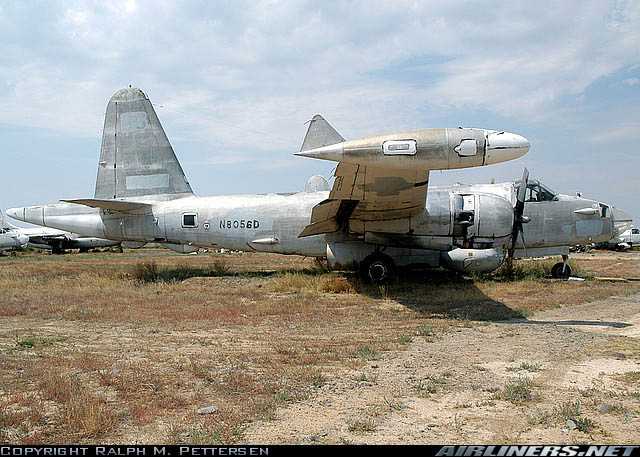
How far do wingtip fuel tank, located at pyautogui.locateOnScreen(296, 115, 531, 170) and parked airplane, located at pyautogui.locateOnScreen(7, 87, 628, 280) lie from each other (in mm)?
18

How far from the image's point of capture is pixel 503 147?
845 cm

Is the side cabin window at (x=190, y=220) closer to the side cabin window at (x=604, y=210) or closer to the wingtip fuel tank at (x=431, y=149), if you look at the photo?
the wingtip fuel tank at (x=431, y=149)

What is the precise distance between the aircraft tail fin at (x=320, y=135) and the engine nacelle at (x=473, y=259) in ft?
16.0

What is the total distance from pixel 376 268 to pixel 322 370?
8.26 metres

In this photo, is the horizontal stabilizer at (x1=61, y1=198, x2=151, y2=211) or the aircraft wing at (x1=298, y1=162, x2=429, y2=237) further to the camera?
the horizontal stabilizer at (x1=61, y1=198, x2=151, y2=211)

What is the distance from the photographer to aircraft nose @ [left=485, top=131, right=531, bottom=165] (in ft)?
27.7

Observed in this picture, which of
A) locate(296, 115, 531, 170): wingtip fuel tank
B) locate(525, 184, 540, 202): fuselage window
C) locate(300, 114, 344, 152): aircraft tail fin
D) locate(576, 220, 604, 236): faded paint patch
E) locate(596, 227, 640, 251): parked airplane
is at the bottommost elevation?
locate(596, 227, 640, 251): parked airplane

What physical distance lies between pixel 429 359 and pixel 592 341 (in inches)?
107

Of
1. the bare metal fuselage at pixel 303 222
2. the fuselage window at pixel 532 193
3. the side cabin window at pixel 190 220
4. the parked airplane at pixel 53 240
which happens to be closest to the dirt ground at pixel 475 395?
the bare metal fuselage at pixel 303 222

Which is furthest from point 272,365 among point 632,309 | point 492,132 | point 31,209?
point 31,209

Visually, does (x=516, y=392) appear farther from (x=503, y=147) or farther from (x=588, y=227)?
(x=588, y=227)

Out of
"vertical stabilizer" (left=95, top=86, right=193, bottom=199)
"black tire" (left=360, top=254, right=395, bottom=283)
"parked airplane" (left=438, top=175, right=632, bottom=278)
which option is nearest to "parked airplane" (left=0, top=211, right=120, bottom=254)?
"vertical stabilizer" (left=95, top=86, right=193, bottom=199)

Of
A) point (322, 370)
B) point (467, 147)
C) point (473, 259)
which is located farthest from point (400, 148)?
point (473, 259)

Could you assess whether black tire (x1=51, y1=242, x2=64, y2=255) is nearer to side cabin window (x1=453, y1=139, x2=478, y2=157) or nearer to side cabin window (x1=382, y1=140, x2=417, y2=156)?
side cabin window (x1=382, y1=140, x2=417, y2=156)
